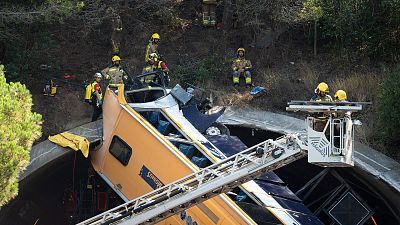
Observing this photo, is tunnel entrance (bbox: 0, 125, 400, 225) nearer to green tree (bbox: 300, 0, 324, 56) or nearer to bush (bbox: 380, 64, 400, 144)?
bush (bbox: 380, 64, 400, 144)

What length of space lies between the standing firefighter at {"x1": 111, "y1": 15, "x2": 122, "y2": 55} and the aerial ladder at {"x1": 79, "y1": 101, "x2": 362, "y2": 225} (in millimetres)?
9307

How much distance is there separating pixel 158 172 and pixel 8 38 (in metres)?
6.48

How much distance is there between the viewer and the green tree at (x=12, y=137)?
11.3 m

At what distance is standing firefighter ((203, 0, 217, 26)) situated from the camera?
22.1 m

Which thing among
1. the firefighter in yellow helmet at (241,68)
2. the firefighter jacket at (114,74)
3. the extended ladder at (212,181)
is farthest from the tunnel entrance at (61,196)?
the firefighter in yellow helmet at (241,68)

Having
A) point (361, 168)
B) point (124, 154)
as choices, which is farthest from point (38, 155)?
point (361, 168)

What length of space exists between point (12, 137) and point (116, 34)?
1042 centimetres

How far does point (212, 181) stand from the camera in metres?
11.8

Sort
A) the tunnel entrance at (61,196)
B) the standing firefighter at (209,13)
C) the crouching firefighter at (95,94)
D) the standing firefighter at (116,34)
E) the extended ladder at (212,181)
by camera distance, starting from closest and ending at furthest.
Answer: the extended ladder at (212,181), the tunnel entrance at (61,196), the crouching firefighter at (95,94), the standing firefighter at (116,34), the standing firefighter at (209,13)

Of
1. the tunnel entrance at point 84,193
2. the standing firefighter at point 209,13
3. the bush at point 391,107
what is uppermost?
the standing firefighter at point 209,13

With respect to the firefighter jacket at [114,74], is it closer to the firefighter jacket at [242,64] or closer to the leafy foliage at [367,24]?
the firefighter jacket at [242,64]

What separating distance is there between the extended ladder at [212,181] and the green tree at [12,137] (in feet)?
5.63

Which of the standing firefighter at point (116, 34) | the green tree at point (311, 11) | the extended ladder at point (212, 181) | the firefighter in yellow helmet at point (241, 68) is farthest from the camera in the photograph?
the standing firefighter at point (116, 34)

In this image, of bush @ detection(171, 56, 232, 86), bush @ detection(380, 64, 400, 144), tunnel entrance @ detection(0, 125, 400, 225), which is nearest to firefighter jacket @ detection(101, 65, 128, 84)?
tunnel entrance @ detection(0, 125, 400, 225)
